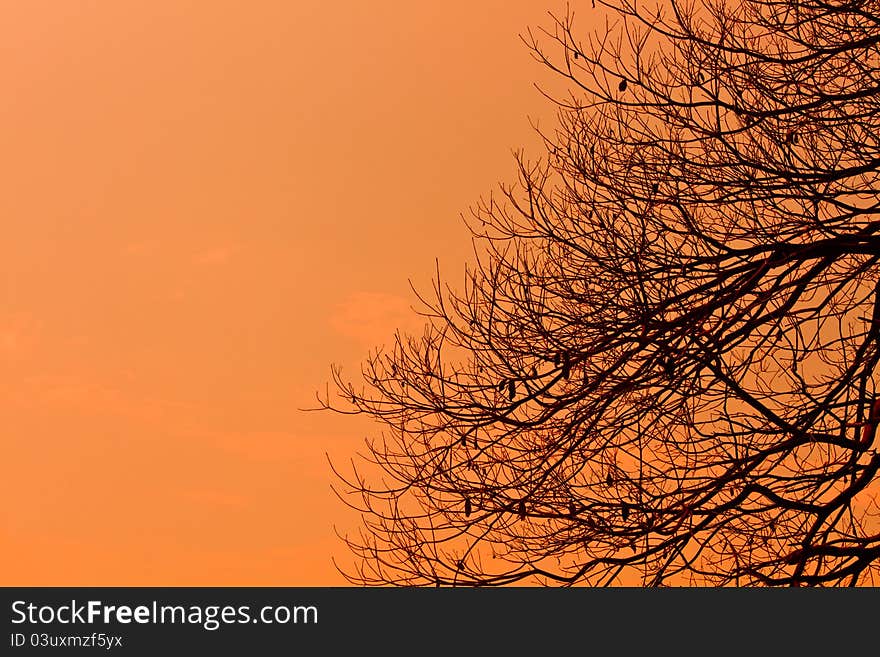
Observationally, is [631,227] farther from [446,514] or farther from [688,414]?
[446,514]

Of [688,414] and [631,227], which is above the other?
[631,227]

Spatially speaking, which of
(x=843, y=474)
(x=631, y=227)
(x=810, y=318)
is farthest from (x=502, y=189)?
(x=843, y=474)

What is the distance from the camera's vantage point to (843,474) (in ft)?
24.2

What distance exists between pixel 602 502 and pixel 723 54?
308 centimetres

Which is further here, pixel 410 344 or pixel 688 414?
pixel 410 344

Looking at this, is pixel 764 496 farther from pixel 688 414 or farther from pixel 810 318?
pixel 810 318

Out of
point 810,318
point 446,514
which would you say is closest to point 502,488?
point 446,514

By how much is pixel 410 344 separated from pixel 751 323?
2291 mm

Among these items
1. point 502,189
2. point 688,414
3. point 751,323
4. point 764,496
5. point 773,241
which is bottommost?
point 764,496

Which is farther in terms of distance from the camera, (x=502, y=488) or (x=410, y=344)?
(x=410, y=344)

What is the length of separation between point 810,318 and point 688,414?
1.10 metres

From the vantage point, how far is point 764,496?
732 centimetres

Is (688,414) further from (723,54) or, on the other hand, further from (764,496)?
(723,54)

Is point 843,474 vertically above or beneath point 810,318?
beneath
